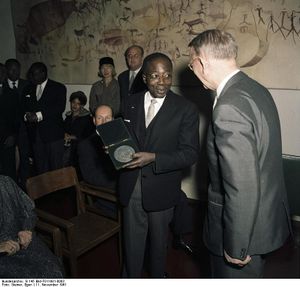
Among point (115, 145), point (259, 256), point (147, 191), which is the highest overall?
point (115, 145)

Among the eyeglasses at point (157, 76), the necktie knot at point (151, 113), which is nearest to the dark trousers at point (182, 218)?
the necktie knot at point (151, 113)

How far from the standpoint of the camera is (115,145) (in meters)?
1.83

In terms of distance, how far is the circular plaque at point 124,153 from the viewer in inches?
70.6

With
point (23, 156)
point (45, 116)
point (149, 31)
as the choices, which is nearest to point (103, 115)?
point (45, 116)

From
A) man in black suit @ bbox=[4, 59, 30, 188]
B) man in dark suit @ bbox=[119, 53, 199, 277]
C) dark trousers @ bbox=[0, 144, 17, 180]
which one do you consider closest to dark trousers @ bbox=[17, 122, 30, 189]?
man in black suit @ bbox=[4, 59, 30, 188]

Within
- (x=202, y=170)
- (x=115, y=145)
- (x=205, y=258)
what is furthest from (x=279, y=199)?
(x=202, y=170)

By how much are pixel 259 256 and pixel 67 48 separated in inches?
182

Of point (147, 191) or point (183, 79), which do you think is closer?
point (147, 191)

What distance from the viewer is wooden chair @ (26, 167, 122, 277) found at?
86.4 inches

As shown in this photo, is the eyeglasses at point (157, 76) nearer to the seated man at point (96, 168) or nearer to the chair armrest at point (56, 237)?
the seated man at point (96, 168)

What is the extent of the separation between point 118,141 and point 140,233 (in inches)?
27.7

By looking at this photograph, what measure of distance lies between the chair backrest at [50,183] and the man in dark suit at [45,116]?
5.09ft

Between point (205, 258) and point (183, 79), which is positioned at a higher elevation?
point (183, 79)

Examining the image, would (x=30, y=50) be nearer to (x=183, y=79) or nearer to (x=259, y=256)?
(x=183, y=79)
